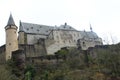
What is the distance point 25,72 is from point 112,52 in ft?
47.0

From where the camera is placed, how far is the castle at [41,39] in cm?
5052

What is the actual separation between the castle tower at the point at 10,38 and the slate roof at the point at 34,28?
638 cm

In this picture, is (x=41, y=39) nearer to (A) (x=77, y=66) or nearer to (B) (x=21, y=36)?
(B) (x=21, y=36)

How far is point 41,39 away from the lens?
55.4m

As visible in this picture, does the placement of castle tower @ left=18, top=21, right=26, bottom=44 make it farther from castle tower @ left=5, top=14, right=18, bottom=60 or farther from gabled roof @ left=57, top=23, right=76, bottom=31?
gabled roof @ left=57, top=23, right=76, bottom=31

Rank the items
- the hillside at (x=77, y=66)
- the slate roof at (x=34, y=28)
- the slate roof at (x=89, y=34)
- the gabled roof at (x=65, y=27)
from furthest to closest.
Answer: the slate roof at (x=89, y=34) < the gabled roof at (x=65, y=27) < the slate roof at (x=34, y=28) < the hillside at (x=77, y=66)

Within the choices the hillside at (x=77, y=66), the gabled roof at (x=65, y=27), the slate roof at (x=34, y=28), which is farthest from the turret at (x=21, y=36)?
the hillside at (x=77, y=66)

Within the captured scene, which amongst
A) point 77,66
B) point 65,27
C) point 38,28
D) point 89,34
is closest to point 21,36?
point 38,28

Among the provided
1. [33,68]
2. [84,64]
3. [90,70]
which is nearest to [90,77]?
[90,70]

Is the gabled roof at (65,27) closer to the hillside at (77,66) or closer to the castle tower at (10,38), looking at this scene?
the castle tower at (10,38)

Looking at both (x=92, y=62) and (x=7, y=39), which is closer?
(x=92, y=62)

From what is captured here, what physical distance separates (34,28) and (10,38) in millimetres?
11121

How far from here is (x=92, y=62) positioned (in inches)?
1777

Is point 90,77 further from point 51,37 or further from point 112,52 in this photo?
point 51,37
